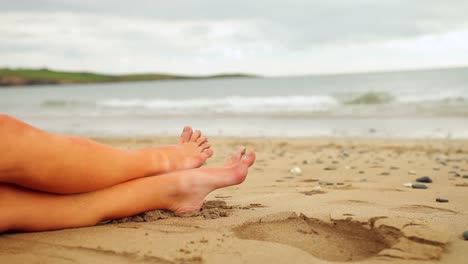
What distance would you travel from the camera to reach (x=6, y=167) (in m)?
1.93

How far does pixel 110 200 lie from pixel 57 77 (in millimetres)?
73665

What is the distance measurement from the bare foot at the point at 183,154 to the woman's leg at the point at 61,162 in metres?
0.01

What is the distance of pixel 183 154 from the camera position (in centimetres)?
273

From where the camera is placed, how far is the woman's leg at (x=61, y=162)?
6.39ft

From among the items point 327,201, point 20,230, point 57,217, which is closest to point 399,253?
point 327,201

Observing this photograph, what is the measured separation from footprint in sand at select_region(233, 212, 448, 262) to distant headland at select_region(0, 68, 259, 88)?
71504 millimetres

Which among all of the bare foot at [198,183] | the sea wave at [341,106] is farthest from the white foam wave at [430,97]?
the bare foot at [198,183]

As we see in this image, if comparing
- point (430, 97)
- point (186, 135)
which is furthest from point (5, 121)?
point (430, 97)

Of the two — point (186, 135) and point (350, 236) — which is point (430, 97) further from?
point (350, 236)

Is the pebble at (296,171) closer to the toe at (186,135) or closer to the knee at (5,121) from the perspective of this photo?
the toe at (186,135)

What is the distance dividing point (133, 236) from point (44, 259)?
39cm

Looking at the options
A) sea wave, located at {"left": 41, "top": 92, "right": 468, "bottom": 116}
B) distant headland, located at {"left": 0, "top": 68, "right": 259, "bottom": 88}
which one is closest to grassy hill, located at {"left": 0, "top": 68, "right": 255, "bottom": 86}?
distant headland, located at {"left": 0, "top": 68, "right": 259, "bottom": 88}

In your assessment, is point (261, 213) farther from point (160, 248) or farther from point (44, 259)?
point (44, 259)

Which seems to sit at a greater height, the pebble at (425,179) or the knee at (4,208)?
the knee at (4,208)
